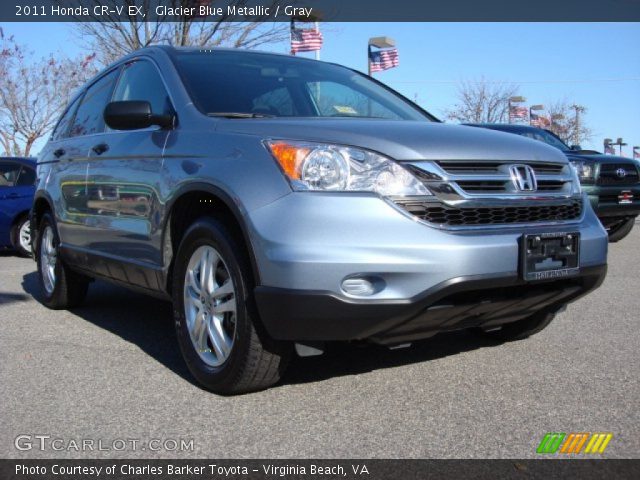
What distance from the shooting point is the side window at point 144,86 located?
13.6 feet

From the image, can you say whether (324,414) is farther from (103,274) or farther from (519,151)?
(103,274)

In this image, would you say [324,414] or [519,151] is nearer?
[324,414]

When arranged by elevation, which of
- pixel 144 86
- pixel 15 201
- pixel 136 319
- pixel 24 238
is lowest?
pixel 24 238

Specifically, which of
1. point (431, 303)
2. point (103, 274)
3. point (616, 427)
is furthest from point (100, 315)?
point (616, 427)

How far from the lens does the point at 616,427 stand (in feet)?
9.45

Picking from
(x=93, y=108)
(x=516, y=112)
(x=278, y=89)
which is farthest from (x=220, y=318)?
(x=516, y=112)

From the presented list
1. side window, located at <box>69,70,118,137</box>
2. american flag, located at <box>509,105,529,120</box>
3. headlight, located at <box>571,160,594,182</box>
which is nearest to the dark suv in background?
headlight, located at <box>571,160,594,182</box>

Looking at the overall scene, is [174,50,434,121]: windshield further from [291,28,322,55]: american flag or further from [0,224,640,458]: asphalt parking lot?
[291,28,322,55]: american flag

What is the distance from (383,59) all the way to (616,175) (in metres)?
10.4

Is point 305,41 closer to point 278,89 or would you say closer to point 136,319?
point 136,319

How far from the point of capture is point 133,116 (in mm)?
3787

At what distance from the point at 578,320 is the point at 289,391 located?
8.07 ft
